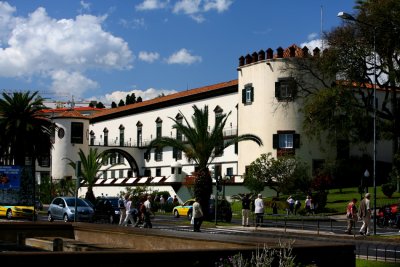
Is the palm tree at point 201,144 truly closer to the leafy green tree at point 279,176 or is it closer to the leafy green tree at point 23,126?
the leafy green tree at point 23,126

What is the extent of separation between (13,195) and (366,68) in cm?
2718

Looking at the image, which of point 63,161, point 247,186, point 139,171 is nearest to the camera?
point 247,186

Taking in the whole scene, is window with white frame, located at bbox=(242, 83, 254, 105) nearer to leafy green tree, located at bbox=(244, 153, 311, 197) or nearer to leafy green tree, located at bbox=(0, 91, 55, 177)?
leafy green tree, located at bbox=(244, 153, 311, 197)

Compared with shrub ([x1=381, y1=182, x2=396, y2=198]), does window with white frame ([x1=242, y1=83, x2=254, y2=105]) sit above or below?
above

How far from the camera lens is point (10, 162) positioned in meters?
50.9

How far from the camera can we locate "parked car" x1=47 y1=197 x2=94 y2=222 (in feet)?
124

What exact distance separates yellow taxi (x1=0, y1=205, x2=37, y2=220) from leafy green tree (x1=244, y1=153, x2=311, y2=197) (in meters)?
21.8

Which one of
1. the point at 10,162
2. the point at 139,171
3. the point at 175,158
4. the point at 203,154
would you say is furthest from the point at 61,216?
the point at 139,171

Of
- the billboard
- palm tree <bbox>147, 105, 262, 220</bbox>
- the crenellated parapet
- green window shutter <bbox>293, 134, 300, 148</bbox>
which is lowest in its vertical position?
the billboard

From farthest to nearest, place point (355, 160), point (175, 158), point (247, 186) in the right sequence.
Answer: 1. point (175, 158)
2. point (355, 160)
3. point (247, 186)

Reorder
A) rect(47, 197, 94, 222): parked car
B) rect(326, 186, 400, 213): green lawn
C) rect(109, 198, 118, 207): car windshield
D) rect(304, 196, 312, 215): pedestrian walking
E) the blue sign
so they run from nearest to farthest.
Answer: rect(47, 197, 94, 222): parked car → the blue sign → rect(109, 198, 118, 207): car windshield → rect(304, 196, 312, 215): pedestrian walking → rect(326, 186, 400, 213): green lawn

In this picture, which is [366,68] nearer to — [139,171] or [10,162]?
[10,162]

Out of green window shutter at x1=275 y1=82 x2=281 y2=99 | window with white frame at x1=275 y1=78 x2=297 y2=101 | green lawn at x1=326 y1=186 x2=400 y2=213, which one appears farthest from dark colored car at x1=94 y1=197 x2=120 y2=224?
green window shutter at x1=275 y1=82 x2=281 y2=99

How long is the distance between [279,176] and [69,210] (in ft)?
79.6
